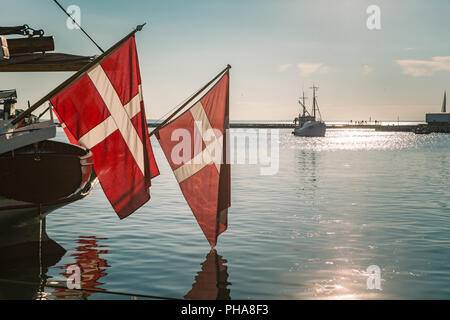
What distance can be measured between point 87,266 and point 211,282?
12.7 feet

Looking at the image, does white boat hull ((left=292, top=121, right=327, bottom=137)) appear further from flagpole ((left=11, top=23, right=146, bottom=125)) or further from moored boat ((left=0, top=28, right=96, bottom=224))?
flagpole ((left=11, top=23, right=146, bottom=125))

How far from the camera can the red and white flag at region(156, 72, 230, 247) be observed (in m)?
11.8

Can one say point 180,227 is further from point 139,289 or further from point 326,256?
point 139,289

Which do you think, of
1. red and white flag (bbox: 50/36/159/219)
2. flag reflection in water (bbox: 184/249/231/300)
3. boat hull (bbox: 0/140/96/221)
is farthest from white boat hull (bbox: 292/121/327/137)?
red and white flag (bbox: 50/36/159/219)

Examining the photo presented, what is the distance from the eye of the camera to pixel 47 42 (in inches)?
615

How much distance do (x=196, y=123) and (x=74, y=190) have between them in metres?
3.30

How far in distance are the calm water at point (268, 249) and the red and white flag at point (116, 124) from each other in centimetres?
286

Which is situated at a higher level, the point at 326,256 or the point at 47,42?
the point at 47,42

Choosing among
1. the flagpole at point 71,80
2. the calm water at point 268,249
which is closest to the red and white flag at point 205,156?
the calm water at point 268,249

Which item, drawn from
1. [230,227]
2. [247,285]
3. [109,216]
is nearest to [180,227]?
[230,227]

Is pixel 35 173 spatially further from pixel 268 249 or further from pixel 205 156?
pixel 268 249

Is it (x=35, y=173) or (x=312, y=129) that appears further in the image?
(x=312, y=129)

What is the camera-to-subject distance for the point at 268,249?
16.9 metres

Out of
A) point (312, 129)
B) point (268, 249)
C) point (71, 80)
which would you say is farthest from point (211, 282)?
point (312, 129)
